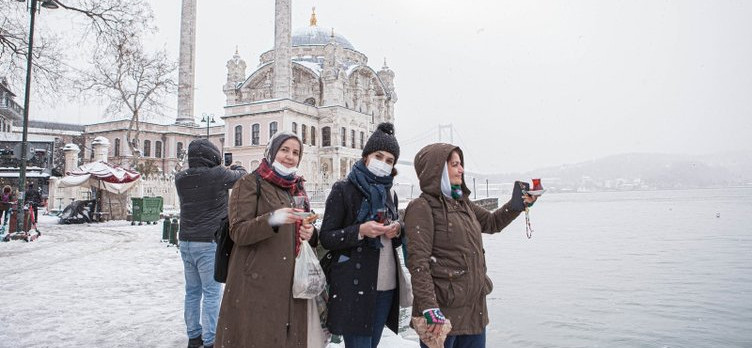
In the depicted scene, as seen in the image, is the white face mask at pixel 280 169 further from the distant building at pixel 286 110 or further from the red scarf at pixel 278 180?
the distant building at pixel 286 110

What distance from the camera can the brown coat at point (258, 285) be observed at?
2.35 metres

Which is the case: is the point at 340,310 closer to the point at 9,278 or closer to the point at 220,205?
the point at 220,205

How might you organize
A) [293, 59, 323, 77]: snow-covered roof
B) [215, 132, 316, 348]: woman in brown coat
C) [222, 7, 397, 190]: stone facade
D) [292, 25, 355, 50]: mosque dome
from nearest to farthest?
[215, 132, 316, 348]: woman in brown coat < [222, 7, 397, 190]: stone facade < [293, 59, 323, 77]: snow-covered roof < [292, 25, 355, 50]: mosque dome

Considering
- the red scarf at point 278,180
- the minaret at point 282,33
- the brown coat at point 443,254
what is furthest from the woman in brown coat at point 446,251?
the minaret at point 282,33

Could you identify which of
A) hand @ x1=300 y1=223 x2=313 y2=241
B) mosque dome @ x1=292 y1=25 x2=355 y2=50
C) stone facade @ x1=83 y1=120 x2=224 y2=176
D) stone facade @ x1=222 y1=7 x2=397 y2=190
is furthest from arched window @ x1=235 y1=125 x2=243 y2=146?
hand @ x1=300 y1=223 x2=313 y2=241

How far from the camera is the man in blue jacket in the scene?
11.8 ft

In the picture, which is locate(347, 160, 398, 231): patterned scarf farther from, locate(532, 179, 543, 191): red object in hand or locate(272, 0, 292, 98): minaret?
locate(272, 0, 292, 98): minaret

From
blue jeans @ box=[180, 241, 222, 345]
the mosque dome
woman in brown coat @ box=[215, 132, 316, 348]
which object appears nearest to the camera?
woman in brown coat @ box=[215, 132, 316, 348]

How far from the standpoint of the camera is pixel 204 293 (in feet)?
11.8

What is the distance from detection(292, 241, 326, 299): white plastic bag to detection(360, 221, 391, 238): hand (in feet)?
1.13

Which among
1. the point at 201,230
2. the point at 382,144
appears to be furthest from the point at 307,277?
the point at 201,230

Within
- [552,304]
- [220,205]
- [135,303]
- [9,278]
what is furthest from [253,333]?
[9,278]

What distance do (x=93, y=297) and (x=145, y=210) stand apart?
11888 millimetres

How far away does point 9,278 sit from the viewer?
21.9 feet
